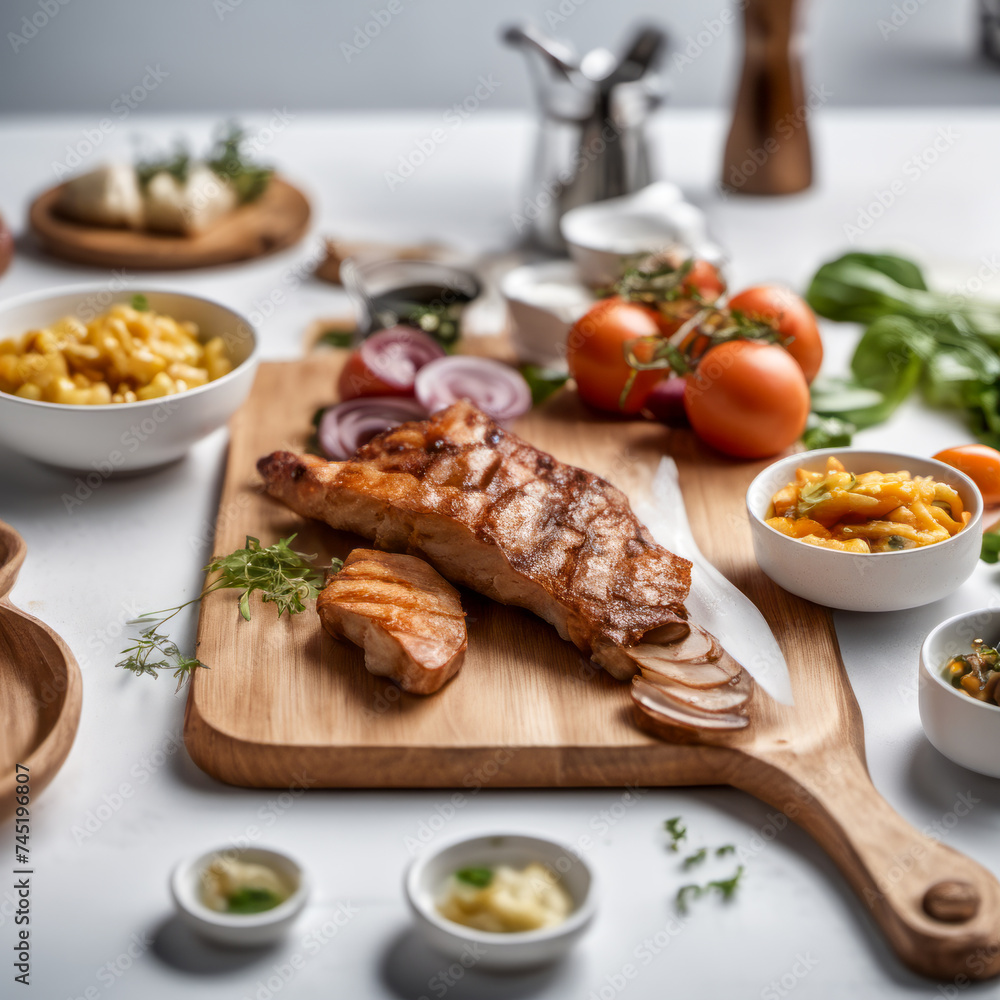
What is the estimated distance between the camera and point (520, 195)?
15.3 feet

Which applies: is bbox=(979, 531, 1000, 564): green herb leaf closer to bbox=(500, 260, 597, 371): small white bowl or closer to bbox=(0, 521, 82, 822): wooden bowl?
bbox=(500, 260, 597, 371): small white bowl

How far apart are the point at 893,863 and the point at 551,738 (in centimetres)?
61

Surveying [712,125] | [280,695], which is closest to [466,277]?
[280,695]

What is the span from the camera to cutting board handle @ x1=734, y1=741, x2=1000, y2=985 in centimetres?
169

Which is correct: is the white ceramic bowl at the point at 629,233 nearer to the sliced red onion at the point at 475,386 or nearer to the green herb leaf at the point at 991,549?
the sliced red onion at the point at 475,386

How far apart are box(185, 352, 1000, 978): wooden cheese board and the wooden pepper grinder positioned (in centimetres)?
264

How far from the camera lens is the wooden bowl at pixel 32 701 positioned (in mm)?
1915

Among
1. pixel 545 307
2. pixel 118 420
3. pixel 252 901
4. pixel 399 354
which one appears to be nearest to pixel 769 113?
pixel 545 307

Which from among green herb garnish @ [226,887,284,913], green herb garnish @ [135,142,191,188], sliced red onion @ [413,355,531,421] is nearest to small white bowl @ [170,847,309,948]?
green herb garnish @ [226,887,284,913]

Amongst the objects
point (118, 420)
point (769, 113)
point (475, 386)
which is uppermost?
point (769, 113)

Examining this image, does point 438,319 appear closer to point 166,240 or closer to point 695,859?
point 166,240

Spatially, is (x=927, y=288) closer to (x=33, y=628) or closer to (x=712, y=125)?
(x=712, y=125)

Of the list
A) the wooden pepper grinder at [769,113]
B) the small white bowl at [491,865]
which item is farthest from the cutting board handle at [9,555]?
the wooden pepper grinder at [769,113]

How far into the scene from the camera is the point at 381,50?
7.55 meters
